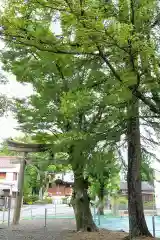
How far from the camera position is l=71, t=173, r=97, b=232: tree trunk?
8734 mm

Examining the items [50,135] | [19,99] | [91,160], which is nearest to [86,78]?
[91,160]

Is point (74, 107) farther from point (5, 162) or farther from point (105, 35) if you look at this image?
point (5, 162)

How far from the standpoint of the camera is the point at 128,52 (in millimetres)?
3561

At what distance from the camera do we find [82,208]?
29.0 ft

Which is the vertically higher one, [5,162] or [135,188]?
[5,162]

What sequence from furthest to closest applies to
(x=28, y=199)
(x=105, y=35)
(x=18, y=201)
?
(x=28, y=199), (x=18, y=201), (x=105, y=35)

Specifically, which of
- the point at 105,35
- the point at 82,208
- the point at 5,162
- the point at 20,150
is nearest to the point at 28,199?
the point at 5,162

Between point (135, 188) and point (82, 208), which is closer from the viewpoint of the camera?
point (135, 188)

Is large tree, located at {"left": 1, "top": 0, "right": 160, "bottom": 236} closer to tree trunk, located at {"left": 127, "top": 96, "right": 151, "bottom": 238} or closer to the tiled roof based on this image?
tree trunk, located at {"left": 127, "top": 96, "right": 151, "bottom": 238}

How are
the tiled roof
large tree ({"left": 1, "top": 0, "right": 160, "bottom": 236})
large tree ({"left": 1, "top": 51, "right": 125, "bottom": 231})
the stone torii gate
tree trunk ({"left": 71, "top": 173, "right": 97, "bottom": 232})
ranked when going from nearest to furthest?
1. large tree ({"left": 1, "top": 0, "right": 160, "bottom": 236})
2. large tree ({"left": 1, "top": 51, "right": 125, "bottom": 231})
3. tree trunk ({"left": 71, "top": 173, "right": 97, "bottom": 232})
4. the stone torii gate
5. the tiled roof

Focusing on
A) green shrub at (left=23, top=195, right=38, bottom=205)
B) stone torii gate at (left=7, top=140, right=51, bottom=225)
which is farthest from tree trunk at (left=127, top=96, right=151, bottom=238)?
green shrub at (left=23, top=195, right=38, bottom=205)

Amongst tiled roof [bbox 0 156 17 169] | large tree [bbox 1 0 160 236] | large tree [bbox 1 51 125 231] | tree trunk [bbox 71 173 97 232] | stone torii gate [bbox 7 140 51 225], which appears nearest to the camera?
large tree [bbox 1 0 160 236]

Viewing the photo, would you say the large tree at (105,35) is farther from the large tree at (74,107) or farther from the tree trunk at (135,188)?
the tree trunk at (135,188)

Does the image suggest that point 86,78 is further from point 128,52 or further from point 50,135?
point 50,135
